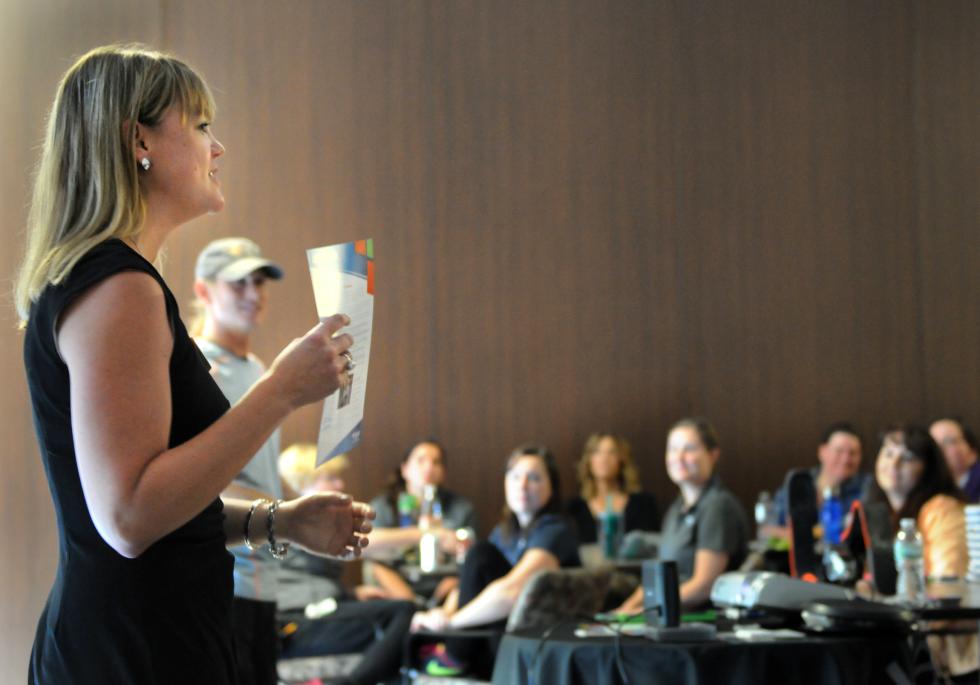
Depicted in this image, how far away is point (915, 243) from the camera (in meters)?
7.85

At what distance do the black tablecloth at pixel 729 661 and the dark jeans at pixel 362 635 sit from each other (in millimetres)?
2320

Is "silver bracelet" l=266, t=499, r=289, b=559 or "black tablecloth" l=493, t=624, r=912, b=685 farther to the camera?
"black tablecloth" l=493, t=624, r=912, b=685

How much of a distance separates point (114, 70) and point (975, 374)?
7454 mm

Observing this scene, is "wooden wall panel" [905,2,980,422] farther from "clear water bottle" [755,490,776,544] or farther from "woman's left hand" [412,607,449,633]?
"woman's left hand" [412,607,449,633]

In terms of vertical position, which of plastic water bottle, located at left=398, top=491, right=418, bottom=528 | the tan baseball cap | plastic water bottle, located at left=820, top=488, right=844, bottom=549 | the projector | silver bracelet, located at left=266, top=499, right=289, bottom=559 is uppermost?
the tan baseball cap

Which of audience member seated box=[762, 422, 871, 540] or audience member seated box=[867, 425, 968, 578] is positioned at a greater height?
audience member seated box=[867, 425, 968, 578]

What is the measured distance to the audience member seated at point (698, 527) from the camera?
4.57 m

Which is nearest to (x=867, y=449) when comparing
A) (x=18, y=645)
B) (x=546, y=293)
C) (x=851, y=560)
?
(x=546, y=293)

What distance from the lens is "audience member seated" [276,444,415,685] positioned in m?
4.91

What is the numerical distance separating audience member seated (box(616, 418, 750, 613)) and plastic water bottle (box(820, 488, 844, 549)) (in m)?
0.95

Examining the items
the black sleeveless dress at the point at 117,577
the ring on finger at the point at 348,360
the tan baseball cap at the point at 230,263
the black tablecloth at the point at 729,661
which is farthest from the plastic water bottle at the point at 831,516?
the black sleeveless dress at the point at 117,577

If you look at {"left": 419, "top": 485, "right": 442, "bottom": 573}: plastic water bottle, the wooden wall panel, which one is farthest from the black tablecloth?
the wooden wall panel

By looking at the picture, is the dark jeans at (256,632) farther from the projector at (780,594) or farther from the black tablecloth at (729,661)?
the projector at (780,594)

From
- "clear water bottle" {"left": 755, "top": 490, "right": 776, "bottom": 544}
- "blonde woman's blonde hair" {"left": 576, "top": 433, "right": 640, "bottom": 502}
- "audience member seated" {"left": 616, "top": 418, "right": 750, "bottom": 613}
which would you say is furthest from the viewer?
"blonde woman's blonde hair" {"left": 576, "top": 433, "right": 640, "bottom": 502}
